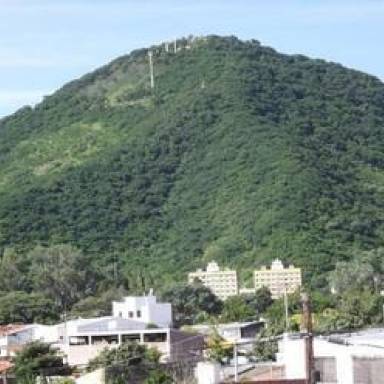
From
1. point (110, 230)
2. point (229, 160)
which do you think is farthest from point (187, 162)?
point (110, 230)

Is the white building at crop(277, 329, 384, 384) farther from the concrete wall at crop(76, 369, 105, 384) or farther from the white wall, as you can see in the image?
the concrete wall at crop(76, 369, 105, 384)

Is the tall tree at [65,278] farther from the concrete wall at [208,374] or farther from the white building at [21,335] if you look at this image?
the concrete wall at [208,374]

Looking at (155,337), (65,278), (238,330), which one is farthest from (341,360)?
(65,278)

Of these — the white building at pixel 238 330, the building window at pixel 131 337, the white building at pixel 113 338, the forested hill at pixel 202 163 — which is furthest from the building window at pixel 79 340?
the forested hill at pixel 202 163

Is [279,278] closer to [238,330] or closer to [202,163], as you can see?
[238,330]

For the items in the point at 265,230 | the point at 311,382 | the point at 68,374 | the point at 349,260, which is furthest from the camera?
the point at 265,230

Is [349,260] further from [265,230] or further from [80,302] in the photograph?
[80,302]

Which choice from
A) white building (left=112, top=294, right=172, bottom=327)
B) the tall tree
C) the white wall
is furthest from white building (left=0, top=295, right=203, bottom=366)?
the tall tree
